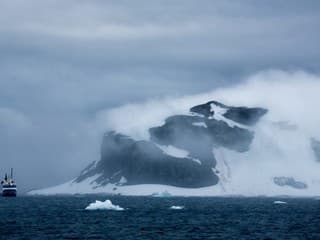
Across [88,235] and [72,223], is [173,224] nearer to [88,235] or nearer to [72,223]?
[72,223]

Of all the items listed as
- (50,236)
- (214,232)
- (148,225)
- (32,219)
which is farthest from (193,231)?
(32,219)

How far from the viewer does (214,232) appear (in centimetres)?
12094

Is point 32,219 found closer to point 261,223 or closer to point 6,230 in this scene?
point 6,230

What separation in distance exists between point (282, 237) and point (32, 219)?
56591mm

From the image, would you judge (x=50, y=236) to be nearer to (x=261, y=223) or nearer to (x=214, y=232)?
(x=214, y=232)

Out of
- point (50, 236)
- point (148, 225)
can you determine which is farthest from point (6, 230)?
point (148, 225)

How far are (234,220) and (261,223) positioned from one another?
958 cm

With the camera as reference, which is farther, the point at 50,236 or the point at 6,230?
the point at 6,230

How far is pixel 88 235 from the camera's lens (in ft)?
371

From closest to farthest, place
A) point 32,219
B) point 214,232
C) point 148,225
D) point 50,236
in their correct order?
point 50,236, point 214,232, point 148,225, point 32,219

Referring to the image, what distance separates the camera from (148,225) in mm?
136375

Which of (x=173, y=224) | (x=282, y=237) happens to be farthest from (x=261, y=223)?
(x=282, y=237)

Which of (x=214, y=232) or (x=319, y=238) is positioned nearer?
(x=319, y=238)

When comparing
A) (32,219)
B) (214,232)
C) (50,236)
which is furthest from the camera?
(32,219)
